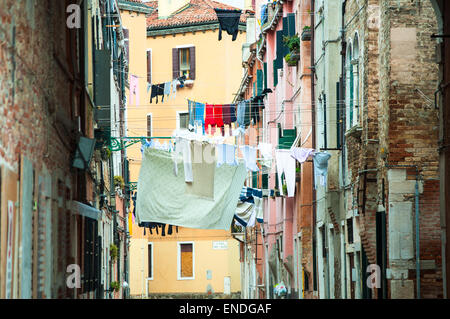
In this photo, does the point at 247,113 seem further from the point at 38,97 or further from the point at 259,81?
the point at 38,97

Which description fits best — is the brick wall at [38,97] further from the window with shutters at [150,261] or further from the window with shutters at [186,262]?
the window with shutters at [150,261]

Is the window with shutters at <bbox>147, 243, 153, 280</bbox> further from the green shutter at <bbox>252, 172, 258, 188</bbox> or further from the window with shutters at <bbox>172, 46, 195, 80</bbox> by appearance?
the green shutter at <bbox>252, 172, 258, 188</bbox>

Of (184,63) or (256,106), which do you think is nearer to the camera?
(256,106)

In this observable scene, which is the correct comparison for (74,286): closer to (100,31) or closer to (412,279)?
(412,279)

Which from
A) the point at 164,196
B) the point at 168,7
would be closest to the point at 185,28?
the point at 168,7

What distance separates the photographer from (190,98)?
49.6 m

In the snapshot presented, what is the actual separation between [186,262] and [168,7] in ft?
43.7

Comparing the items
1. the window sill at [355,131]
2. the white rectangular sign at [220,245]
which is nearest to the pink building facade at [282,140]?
the window sill at [355,131]

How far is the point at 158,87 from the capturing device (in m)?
43.9

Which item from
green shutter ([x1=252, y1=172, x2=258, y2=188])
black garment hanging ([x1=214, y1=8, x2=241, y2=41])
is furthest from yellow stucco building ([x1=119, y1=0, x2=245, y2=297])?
black garment hanging ([x1=214, y1=8, x2=241, y2=41])

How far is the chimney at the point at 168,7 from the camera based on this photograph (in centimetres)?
5056

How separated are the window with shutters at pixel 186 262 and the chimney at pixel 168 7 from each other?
11928mm

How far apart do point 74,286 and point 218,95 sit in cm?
3291
